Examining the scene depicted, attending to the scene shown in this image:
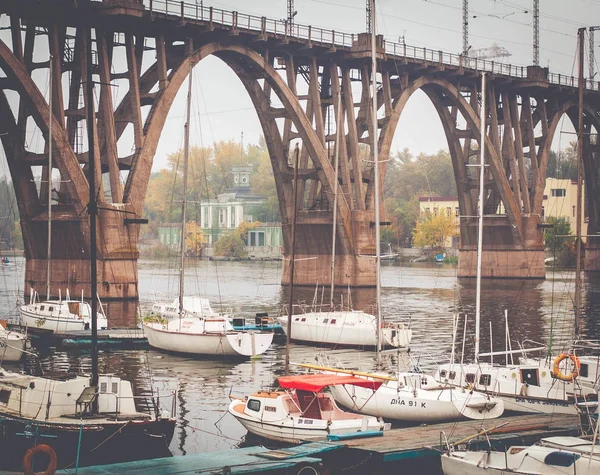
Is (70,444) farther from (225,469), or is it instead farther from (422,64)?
(422,64)

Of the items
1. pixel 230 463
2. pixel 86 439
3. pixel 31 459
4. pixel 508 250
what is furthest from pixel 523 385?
pixel 508 250

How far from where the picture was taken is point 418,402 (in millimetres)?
40406

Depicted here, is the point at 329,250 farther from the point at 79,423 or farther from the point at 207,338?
the point at 79,423

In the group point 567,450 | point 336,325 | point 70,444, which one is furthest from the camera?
point 336,325

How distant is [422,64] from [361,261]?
22.8m

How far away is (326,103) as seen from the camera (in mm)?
109375

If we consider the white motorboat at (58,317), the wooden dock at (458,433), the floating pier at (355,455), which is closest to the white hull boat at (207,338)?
the white motorboat at (58,317)

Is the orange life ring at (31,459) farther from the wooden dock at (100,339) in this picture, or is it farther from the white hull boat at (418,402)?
the wooden dock at (100,339)

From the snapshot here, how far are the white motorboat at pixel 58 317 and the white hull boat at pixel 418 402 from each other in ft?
84.6

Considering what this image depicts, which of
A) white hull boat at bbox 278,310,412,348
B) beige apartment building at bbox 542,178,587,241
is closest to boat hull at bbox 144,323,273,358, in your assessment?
white hull boat at bbox 278,310,412,348


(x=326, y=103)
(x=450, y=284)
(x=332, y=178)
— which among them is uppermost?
(x=326, y=103)

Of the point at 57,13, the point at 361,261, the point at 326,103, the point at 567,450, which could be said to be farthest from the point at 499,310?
the point at 567,450

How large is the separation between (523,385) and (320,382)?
8735 millimetres

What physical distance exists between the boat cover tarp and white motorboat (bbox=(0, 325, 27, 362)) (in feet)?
59.6
